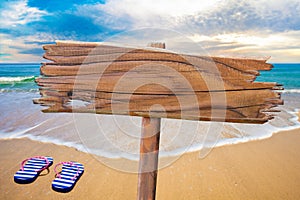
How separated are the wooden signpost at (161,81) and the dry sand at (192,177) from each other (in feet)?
8.90

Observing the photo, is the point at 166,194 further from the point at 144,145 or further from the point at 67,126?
the point at 67,126

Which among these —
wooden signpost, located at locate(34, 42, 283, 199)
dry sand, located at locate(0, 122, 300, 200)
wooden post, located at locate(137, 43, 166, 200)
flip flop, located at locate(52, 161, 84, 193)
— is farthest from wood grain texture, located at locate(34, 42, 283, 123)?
dry sand, located at locate(0, 122, 300, 200)

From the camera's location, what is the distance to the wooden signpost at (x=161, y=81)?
1.01 m

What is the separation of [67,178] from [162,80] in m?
2.24

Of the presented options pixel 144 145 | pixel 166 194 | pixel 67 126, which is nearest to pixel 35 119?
pixel 67 126

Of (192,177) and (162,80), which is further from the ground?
(162,80)

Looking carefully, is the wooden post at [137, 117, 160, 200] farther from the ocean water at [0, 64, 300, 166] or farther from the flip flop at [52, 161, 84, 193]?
the ocean water at [0, 64, 300, 166]

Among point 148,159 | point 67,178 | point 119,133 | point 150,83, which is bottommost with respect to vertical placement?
point 119,133

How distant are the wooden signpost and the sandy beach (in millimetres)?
2726

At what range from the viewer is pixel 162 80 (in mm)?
1023

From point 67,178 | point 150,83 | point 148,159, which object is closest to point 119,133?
point 67,178

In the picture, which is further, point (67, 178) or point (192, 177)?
point (192, 177)

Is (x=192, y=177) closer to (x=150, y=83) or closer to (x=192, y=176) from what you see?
(x=192, y=176)

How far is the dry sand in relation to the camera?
11.1ft
